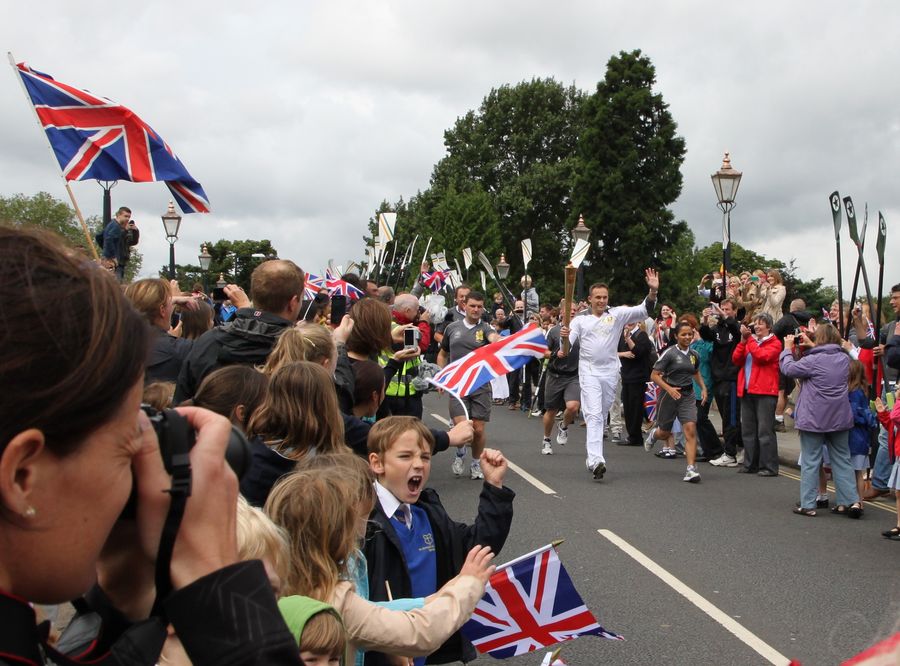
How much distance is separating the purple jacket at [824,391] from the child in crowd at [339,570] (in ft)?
24.0

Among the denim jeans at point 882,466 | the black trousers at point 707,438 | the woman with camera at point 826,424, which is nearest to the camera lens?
the woman with camera at point 826,424

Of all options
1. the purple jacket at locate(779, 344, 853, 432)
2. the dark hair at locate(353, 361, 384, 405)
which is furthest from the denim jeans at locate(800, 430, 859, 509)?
the dark hair at locate(353, 361, 384, 405)

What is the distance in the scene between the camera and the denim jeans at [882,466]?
32.0 ft

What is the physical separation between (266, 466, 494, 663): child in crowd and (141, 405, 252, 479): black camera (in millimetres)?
1489

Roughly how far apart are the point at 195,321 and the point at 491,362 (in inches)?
84.5

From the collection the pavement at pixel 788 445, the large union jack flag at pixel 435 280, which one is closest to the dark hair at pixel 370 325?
the pavement at pixel 788 445

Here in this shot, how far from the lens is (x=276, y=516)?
2.75 meters

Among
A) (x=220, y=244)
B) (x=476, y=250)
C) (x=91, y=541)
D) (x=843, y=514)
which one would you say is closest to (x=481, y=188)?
(x=476, y=250)

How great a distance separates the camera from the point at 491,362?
21.1 ft

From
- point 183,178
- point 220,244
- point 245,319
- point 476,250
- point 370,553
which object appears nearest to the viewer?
point 370,553

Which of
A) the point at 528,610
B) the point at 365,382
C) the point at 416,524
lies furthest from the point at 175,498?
the point at 365,382

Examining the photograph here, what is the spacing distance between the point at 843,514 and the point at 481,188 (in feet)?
168

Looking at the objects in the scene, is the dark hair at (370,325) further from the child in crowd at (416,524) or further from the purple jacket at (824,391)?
the purple jacket at (824,391)

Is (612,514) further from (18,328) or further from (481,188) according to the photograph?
(481,188)
